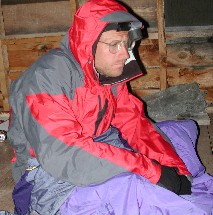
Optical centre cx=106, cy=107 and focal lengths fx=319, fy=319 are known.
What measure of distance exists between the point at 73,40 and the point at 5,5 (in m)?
2.94

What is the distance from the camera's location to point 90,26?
2047 millimetres

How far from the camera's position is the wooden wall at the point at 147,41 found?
14.6 feet

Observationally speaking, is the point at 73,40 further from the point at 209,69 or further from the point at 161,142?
the point at 209,69

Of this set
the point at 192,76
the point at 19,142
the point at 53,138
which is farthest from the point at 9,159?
the point at 192,76

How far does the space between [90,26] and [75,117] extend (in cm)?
59

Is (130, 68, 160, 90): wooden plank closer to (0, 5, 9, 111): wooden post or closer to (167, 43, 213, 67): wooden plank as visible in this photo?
(167, 43, 213, 67): wooden plank

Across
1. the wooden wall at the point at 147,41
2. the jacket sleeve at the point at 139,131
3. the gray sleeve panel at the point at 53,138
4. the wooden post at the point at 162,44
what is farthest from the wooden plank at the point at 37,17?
the gray sleeve panel at the point at 53,138

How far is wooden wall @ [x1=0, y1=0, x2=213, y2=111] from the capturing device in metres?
4.44

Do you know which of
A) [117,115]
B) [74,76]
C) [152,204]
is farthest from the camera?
[117,115]

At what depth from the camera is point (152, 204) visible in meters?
1.84

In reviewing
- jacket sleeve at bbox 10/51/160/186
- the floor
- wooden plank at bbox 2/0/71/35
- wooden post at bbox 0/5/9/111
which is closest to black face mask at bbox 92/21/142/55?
jacket sleeve at bbox 10/51/160/186

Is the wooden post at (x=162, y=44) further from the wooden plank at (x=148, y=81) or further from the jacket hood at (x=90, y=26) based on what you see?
the jacket hood at (x=90, y=26)

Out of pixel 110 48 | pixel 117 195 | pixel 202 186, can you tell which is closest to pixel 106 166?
pixel 117 195

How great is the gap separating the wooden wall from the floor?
94cm
